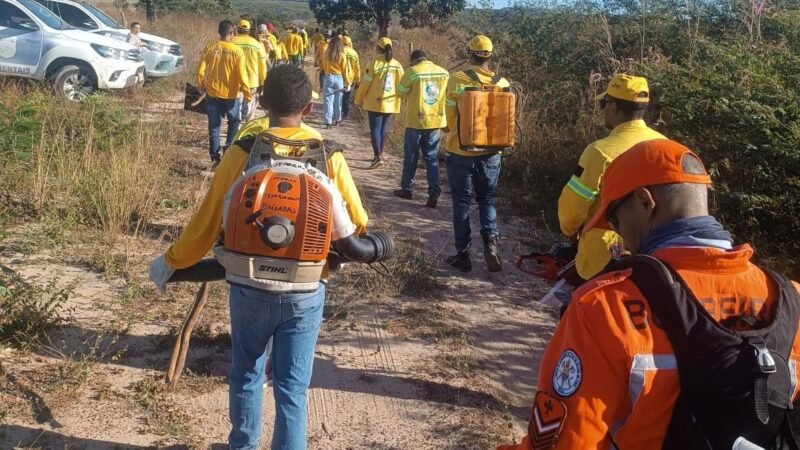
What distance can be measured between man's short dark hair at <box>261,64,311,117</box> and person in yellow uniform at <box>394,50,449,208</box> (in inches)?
188

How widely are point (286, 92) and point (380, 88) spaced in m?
6.26

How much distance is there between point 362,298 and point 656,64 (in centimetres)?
465

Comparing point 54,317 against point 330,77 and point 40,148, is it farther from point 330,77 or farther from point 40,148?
point 330,77

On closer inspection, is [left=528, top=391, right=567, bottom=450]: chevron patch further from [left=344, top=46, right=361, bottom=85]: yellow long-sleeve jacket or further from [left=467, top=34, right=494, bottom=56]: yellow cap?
[left=344, top=46, right=361, bottom=85]: yellow long-sleeve jacket

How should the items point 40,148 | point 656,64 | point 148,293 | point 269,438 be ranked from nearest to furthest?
point 269,438 → point 148,293 → point 40,148 → point 656,64

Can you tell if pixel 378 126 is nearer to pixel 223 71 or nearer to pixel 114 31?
pixel 223 71

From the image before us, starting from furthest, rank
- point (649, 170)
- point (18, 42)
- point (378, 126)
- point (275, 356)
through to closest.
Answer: point (18, 42) < point (378, 126) < point (275, 356) < point (649, 170)

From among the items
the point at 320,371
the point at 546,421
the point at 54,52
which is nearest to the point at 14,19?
the point at 54,52

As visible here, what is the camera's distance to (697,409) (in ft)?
4.50

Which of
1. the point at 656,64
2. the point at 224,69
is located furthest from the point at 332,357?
the point at 656,64

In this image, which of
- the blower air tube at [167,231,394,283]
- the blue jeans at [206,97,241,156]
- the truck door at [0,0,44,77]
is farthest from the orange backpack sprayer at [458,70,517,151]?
the truck door at [0,0,44,77]

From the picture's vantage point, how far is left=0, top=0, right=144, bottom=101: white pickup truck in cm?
1109

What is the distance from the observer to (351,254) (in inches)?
111

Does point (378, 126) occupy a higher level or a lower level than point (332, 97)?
lower
